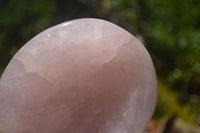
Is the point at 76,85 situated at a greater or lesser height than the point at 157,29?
greater

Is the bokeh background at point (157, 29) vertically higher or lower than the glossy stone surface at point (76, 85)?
lower

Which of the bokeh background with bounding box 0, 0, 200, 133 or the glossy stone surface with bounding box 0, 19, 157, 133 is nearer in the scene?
the glossy stone surface with bounding box 0, 19, 157, 133

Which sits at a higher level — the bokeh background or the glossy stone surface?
the glossy stone surface

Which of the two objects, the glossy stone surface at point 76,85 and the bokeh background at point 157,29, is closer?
the glossy stone surface at point 76,85

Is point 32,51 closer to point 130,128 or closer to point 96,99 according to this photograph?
point 96,99
